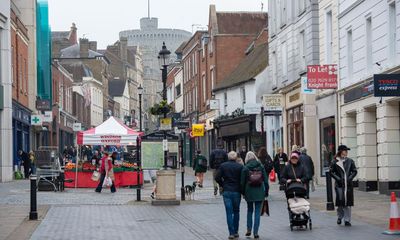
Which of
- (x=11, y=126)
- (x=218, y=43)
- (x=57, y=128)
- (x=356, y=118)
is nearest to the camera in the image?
(x=356, y=118)

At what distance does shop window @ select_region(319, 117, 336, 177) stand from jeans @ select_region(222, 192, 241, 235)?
18.3 m

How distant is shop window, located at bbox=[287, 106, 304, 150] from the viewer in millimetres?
38875

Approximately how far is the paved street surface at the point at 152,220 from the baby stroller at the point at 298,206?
25cm

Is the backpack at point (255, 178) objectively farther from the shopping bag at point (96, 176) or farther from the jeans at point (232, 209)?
the shopping bag at point (96, 176)

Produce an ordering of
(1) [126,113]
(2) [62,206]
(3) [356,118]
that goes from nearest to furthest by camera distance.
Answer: (2) [62,206], (3) [356,118], (1) [126,113]

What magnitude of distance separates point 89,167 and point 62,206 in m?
11.6

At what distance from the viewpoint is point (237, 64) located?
61.8 m

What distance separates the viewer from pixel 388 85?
843 inches

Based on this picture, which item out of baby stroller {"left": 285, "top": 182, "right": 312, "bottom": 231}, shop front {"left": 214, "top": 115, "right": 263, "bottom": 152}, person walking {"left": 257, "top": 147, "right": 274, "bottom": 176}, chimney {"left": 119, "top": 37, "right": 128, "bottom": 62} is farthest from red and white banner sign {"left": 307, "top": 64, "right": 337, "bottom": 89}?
chimney {"left": 119, "top": 37, "right": 128, "bottom": 62}

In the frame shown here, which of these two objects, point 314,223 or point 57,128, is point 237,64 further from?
point 314,223

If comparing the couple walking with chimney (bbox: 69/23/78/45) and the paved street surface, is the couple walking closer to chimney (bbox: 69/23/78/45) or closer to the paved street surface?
the paved street surface

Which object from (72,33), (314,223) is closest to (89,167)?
(314,223)

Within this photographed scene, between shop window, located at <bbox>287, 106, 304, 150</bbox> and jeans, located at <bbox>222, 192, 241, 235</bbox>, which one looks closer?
jeans, located at <bbox>222, 192, 241, 235</bbox>

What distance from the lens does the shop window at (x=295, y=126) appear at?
38875mm
